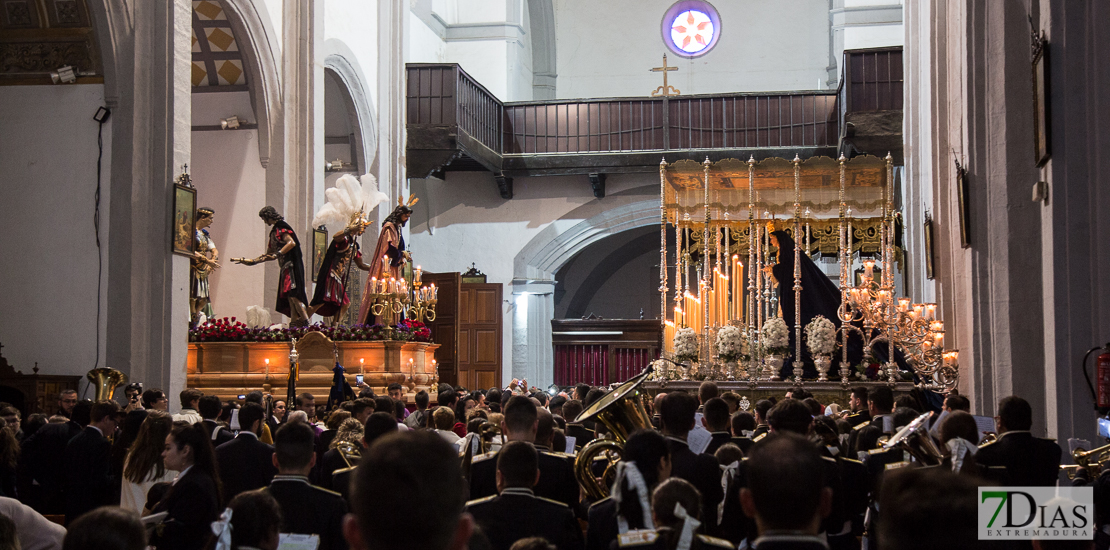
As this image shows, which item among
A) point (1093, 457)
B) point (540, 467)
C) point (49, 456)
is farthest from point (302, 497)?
point (1093, 457)

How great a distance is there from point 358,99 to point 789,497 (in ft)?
60.5

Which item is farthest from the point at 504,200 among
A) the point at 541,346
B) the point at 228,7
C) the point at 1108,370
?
the point at 1108,370

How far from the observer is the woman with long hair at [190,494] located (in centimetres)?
453

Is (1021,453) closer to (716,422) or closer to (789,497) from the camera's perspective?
(716,422)

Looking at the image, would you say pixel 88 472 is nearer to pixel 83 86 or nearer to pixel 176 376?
pixel 176 376

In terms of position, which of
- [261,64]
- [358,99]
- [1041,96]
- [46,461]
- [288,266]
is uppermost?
[358,99]

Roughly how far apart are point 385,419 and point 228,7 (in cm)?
1189

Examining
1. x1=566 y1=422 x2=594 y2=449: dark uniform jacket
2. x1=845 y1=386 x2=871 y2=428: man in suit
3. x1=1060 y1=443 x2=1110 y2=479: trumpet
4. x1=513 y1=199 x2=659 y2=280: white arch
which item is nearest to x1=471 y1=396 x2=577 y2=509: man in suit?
x1=1060 y1=443 x2=1110 y2=479: trumpet

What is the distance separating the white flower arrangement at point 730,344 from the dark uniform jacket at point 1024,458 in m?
8.36

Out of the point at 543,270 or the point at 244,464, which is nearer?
the point at 244,464

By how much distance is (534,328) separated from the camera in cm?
2494

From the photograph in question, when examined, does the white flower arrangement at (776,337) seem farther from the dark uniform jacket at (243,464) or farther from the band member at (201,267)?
the dark uniform jacket at (243,464)

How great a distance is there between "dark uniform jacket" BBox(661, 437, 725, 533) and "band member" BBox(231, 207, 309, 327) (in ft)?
36.3

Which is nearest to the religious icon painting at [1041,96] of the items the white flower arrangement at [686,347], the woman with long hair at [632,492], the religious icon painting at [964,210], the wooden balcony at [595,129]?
the religious icon painting at [964,210]
